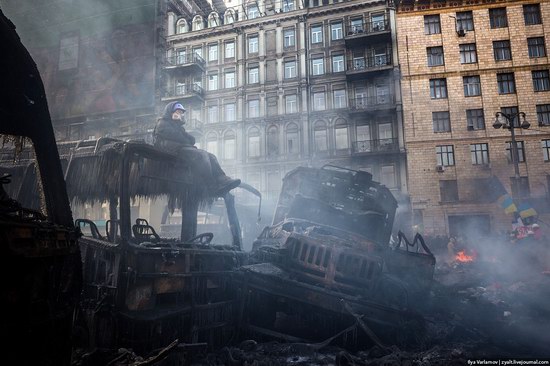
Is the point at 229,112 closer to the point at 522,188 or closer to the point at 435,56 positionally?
the point at 435,56

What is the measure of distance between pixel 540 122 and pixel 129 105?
33782 mm

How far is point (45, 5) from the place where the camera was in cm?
2031

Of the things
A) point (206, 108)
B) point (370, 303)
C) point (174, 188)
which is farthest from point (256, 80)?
point (370, 303)

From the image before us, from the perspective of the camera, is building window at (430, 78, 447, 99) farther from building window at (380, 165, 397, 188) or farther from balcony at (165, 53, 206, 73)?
balcony at (165, 53, 206, 73)

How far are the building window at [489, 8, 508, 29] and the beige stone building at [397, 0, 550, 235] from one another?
8 cm

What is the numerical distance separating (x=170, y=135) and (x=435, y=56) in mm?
27562

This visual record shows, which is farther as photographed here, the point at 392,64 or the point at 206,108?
the point at 206,108

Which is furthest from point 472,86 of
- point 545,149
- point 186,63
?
point 186,63

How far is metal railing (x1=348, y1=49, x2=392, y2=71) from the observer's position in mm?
27406

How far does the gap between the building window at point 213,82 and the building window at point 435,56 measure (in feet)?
63.4

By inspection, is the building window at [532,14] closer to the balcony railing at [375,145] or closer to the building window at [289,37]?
the balcony railing at [375,145]

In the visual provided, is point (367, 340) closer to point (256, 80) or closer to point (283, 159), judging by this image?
point (283, 159)

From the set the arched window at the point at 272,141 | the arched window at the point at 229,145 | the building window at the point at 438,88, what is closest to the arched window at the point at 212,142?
the arched window at the point at 229,145

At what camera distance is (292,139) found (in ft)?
94.3
